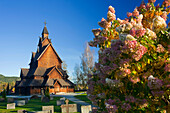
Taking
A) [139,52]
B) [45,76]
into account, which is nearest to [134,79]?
[139,52]

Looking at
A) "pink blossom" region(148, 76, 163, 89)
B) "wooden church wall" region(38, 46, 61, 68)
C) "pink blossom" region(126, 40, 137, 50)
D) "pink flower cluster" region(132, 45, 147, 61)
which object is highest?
"wooden church wall" region(38, 46, 61, 68)

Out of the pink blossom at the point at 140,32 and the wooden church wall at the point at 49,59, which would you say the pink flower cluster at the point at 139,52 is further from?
the wooden church wall at the point at 49,59

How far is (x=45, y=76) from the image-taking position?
41188mm

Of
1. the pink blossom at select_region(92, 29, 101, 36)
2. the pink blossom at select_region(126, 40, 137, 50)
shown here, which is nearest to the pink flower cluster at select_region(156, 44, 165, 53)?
the pink blossom at select_region(126, 40, 137, 50)

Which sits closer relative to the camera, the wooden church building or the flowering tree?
the flowering tree

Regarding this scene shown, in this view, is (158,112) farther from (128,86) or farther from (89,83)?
(89,83)

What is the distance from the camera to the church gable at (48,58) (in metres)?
44.0

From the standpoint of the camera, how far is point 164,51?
291 centimetres

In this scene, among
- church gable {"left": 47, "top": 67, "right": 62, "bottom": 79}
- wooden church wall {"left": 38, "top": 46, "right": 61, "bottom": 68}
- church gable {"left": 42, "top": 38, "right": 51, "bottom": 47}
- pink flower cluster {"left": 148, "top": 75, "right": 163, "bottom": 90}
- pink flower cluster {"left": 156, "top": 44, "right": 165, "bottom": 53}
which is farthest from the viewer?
church gable {"left": 42, "top": 38, "right": 51, "bottom": 47}

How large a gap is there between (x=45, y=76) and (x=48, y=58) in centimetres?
647

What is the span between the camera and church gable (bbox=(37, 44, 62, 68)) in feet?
144

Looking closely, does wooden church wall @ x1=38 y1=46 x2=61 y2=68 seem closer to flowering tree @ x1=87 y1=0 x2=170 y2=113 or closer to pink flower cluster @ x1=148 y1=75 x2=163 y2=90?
flowering tree @ x1=87 y1=0 x2=170 y2=113

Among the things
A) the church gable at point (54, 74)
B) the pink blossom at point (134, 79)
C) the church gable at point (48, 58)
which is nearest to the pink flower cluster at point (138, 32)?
the pink blossom at point (134, 79)

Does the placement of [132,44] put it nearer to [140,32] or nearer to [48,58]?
[140,32]
